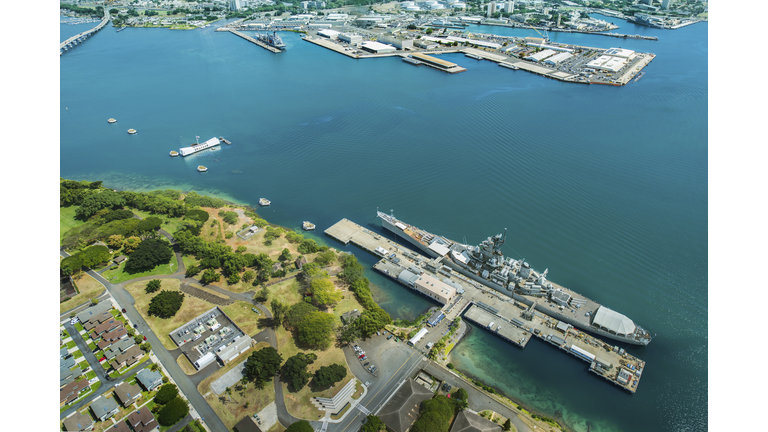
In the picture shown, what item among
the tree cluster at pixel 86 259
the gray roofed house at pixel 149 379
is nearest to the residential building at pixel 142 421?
the gray roofed house at pixel 149 379

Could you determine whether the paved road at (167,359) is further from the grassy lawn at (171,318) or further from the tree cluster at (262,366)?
the tree cluster at (262,366)

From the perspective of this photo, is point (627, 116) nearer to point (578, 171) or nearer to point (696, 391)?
point (578, 171)

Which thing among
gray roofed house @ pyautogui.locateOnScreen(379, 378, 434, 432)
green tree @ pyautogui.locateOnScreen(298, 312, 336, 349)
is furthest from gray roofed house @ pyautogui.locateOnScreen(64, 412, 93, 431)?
gray roofed house @ pyautogui.locateOnScreen(379, 378, 434, 432)

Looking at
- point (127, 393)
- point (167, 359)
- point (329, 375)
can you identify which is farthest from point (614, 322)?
point (127, 393)

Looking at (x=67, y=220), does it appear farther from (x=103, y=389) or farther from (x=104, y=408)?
(x=104, y=408)

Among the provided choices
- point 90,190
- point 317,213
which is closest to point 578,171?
→ point 317,213

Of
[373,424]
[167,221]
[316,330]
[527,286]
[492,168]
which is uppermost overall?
[492,168]

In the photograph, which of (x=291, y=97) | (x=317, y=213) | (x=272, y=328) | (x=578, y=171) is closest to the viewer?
(x=272, y=328)
